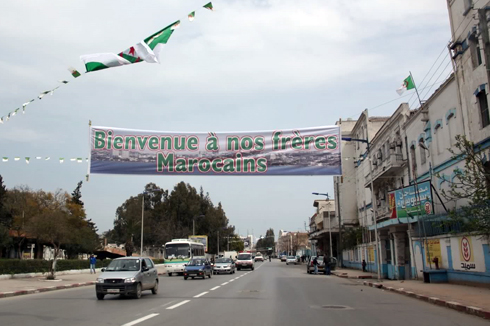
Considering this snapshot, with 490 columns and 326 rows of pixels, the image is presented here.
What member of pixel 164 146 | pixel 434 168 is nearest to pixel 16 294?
pixel 164 146

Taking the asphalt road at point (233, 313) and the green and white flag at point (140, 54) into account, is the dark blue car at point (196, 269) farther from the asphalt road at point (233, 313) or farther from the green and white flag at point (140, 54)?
the green and white flag at point (140, 54)

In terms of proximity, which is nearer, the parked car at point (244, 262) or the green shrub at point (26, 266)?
the green shrub at point (26, 266)

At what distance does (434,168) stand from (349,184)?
31.5 meters

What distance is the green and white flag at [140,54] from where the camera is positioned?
1126cm

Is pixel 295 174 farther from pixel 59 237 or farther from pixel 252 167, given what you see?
pixel 59 237

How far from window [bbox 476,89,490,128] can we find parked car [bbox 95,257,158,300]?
16564 mm

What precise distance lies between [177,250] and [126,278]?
2403 cm

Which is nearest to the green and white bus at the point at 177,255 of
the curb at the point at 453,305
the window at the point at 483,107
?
the curb at the point at 453,305

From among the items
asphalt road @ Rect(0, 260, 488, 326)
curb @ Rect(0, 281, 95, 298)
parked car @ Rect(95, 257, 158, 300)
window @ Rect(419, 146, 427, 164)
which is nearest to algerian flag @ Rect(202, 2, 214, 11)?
asphalt road @ Rect(0, 260, 488, 326)

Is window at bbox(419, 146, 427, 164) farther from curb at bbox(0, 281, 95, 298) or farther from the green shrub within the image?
the green shrub

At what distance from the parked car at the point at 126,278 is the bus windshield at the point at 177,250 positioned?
21.2 meters

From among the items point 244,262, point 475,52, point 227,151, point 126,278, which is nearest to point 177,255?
point 244,262

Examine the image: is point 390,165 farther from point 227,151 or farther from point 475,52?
point 227,151

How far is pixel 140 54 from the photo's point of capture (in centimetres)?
1130
